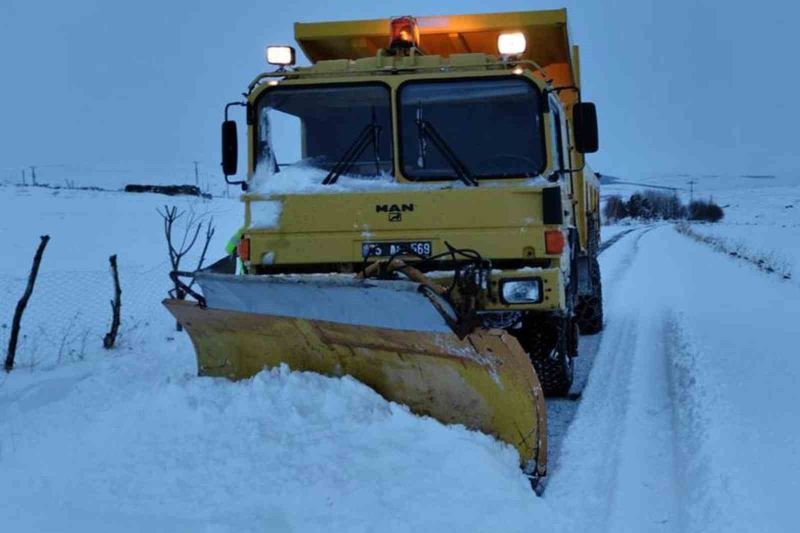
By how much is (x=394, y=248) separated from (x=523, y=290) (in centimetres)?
92

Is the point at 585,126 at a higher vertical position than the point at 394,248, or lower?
higher

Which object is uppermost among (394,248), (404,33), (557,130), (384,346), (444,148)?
(404,33)

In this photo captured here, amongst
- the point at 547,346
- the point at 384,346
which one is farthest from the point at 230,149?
the point at 547,346

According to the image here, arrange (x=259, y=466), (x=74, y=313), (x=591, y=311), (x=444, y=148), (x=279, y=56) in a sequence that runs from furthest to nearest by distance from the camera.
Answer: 1. (x=74, y=313)
2. (x=591, y=311)
3. (x=279, y=56)
4. (x=444, y=148)
5. (x=259, y=466)

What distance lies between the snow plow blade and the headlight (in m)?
0.84

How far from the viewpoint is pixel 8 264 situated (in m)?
15.2

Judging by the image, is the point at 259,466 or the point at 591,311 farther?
the point at 591,311

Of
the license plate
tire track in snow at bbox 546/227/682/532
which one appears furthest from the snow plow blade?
the license plate

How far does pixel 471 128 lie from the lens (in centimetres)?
535

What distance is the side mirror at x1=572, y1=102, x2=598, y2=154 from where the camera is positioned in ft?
18.1

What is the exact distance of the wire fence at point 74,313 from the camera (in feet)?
Result: 24.6

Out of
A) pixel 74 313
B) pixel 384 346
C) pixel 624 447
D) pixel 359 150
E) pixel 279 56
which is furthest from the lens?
pixel 74 313

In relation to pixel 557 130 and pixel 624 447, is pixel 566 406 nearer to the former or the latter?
pixel 624 447

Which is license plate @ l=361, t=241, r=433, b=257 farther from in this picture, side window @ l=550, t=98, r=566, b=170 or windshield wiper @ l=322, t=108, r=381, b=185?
side window @ l=550, t=98, r=566, b=170
